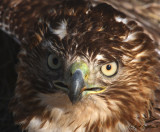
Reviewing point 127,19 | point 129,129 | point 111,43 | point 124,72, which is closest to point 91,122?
point 129,129

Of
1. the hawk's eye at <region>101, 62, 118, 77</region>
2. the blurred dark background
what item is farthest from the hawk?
the blurred dark background

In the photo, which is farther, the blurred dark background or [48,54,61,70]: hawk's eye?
the blurred dark background

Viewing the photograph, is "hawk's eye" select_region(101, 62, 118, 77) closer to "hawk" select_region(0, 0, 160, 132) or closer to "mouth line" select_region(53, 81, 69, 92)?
"hawk" select_region(0, 0, 160, 132)

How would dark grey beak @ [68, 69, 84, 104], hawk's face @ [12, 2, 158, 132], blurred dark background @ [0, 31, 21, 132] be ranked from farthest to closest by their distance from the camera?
blurred dark background @ [0, 31, 21, 132]
hawk's face @ [12, 2, 158, 132]
dark grey beak @ [68, 69, 84, 104]

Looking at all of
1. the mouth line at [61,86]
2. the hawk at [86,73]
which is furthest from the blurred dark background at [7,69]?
the mouth line at [61,86]

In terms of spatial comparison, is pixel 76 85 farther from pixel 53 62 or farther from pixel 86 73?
pixel 53 62

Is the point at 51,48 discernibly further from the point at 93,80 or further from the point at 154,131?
the point at 154,131

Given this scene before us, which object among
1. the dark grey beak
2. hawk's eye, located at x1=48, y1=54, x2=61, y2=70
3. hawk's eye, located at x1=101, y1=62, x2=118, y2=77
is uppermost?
hawk's eye, located at x1=48, y1=54, x2=61, y2=70

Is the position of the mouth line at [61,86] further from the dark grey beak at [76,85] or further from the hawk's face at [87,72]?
the dark grey beak at [76,85]
